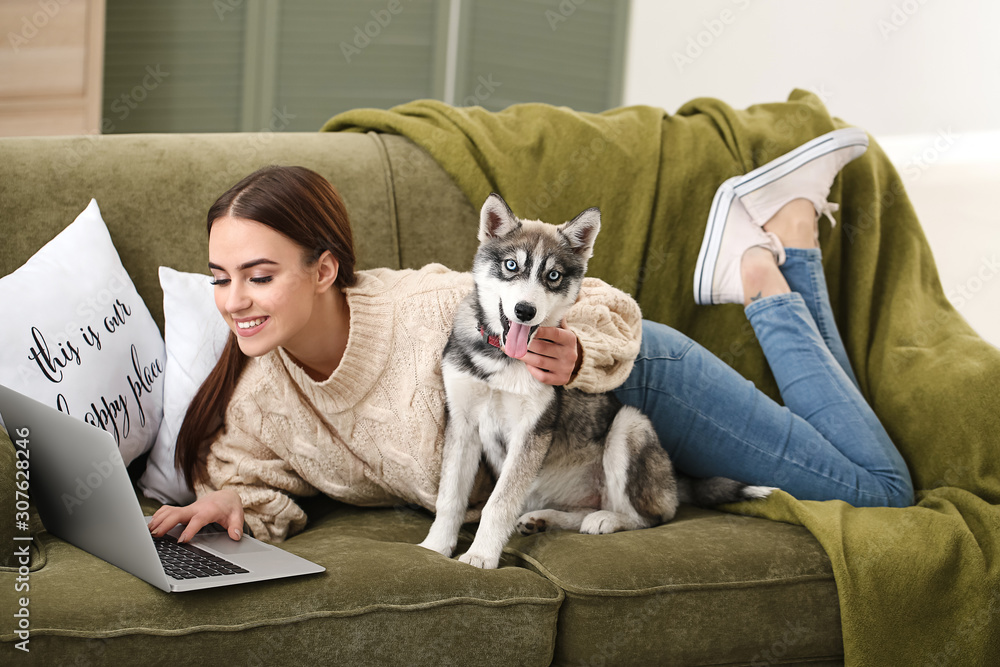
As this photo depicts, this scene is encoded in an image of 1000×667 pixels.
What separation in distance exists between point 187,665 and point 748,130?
2.24 meters

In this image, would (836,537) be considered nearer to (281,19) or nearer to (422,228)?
(422,228)

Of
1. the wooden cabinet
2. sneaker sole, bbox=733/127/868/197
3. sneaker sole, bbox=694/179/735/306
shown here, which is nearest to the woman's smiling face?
sneaker sole, bbox=694/179/735/306

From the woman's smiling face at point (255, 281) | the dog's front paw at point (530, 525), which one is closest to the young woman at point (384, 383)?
the woman's smiling face at point (255, 281)

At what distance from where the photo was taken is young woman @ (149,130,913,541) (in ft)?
5.57

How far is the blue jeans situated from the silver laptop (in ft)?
3.32

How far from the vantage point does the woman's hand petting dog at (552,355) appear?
67.2 inches

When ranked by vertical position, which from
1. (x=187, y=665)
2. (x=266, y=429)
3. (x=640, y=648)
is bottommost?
(x=640, y=648)

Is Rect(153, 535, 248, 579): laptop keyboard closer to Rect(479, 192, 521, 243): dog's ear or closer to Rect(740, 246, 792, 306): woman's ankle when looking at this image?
Rect(479, 192, 521, 243): dog's ear

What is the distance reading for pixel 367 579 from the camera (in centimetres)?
146

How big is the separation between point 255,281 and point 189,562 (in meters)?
0.58

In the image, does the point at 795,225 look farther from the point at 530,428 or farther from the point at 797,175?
the point at 530,428

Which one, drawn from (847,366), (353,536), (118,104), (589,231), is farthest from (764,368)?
(118,104)

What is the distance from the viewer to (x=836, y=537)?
5.81 feet

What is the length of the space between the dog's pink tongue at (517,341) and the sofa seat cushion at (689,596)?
0.44 meters
